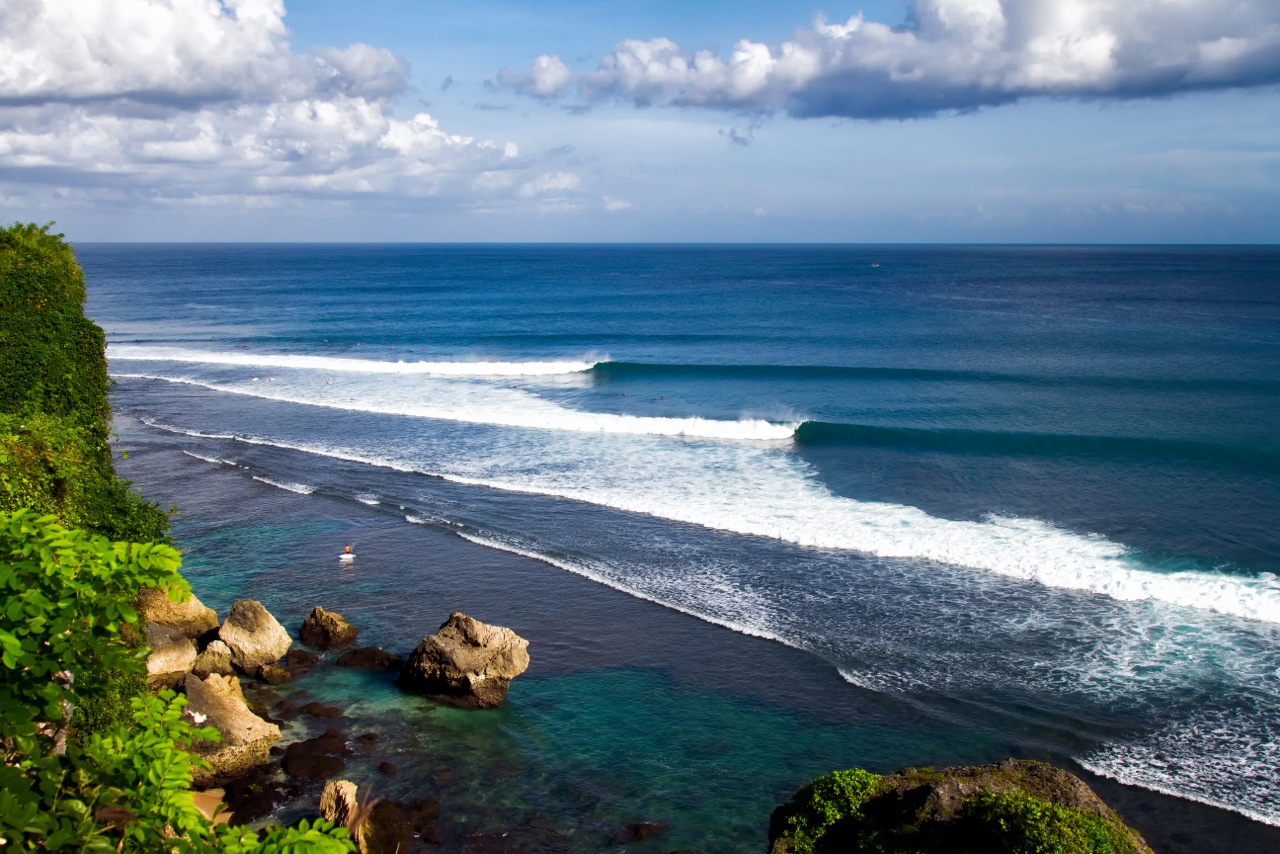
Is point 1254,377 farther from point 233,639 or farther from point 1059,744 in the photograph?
point 233,639

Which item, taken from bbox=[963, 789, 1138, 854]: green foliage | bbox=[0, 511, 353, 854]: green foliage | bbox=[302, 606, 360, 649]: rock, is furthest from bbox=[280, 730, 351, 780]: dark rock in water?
bbox=[963, 789, 1138, 854]: green foliage

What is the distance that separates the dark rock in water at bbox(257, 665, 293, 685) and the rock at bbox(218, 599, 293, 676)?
0.10m

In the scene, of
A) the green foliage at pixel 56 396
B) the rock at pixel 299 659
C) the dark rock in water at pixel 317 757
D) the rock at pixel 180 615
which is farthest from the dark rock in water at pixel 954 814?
the rock at pixel 180 615

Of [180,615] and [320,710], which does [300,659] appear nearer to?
[320,710]

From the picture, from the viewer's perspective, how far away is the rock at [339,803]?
11406 mm

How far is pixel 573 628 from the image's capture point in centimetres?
1798

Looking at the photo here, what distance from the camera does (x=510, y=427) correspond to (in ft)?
116

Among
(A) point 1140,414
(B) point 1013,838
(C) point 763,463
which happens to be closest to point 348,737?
(B) point 1013,838

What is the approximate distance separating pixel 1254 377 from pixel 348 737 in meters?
44.9

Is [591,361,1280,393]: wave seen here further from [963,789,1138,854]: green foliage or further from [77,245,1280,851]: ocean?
[963,789,1138,854]: green foliage

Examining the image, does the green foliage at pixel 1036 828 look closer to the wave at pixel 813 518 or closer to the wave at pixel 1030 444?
the wave at pixel 813 518

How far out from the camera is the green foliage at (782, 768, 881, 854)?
29.7 feet

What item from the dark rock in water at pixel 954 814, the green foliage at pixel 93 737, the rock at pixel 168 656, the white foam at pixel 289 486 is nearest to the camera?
the green foliage at pixel 93 737

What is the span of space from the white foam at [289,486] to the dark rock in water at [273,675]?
37.6 ft
